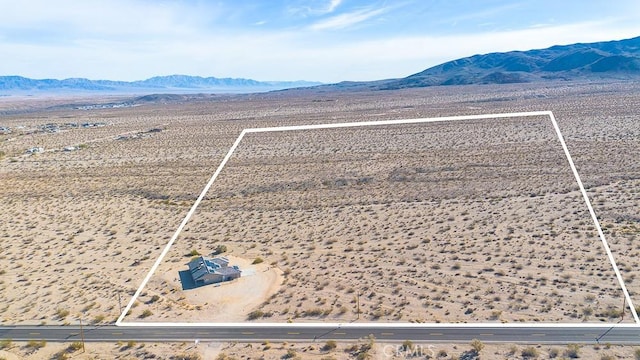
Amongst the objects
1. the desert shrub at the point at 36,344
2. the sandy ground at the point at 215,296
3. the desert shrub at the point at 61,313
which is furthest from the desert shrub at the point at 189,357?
the desert shrub at the point at 61,313

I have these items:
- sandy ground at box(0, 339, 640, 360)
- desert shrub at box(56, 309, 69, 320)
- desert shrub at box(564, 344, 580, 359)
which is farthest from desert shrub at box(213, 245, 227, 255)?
desert shrub at box(564, 344, 580, 359)

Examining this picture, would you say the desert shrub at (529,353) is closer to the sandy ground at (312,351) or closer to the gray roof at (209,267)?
the sandy ground at (312,351)

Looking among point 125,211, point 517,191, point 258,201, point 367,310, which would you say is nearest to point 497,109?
point 517,191

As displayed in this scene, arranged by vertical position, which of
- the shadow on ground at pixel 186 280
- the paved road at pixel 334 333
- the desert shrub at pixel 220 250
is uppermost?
the desert shrub at pixel 220 250

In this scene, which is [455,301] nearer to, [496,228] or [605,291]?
[605,291]

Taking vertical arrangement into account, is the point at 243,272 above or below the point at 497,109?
below

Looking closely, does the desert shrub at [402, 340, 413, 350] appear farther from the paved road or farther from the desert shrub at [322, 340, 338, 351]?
the desert shrub at [322, 340, 338, 351]
